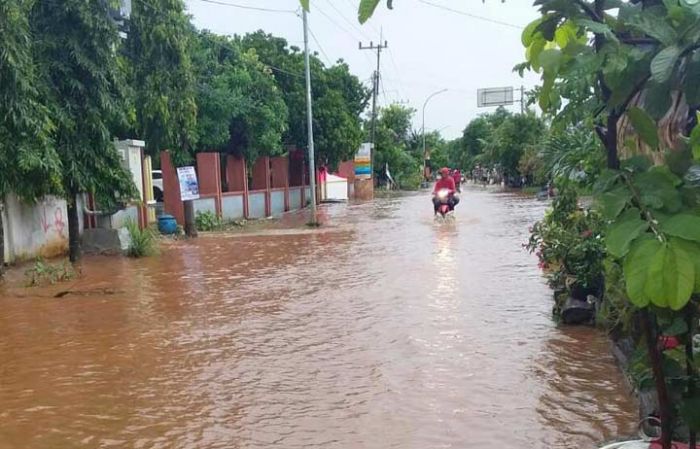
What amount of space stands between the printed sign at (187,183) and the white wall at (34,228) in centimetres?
386

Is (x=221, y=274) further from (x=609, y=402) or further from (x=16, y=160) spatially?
(x=609, y=402)

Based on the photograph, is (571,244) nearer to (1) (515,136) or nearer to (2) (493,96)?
(1) (515,136)

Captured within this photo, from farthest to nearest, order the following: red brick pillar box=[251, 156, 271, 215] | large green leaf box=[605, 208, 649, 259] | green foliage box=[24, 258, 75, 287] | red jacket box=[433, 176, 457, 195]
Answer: red brick pillar box=[251, 156, 271, 215]
red jacket box=[433, 176, 457, 195]
green foliage box=[24, 258, 75, 287]
large green leaf box=[605, 208, 649, 259]

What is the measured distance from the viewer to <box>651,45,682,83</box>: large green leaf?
1759 millimetres

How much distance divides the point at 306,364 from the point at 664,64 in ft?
15.4

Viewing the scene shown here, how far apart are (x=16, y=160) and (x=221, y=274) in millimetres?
3559

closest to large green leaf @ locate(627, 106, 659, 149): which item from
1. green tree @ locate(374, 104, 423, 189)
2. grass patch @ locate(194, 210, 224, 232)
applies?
grass patch @ locate(194, 210, 224, 232)

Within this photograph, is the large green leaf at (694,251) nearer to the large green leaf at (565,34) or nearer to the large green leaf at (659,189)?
the large green leaf at (659,189)

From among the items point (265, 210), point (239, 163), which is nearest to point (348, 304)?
point (239, 163)

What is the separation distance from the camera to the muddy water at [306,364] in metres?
4.50

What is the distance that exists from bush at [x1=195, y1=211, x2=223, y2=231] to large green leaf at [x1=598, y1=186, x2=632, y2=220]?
1919 centimetres

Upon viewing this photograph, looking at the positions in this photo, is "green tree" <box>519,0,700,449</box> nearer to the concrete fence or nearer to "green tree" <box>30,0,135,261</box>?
"green tree" <box>30,0,135,261</box>

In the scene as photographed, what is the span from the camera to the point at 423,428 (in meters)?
4.48

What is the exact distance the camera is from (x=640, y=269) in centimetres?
169
